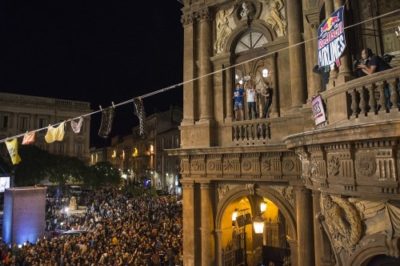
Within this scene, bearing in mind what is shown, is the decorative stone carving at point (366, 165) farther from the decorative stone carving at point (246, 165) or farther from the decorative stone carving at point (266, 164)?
the decorative stone carving at point (246, 165)

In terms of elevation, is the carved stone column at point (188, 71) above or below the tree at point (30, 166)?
above

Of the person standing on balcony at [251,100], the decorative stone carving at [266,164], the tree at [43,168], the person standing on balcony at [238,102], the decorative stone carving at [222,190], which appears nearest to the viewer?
the decorative stone carving at [266,164]

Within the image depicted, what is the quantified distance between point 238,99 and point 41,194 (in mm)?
19361

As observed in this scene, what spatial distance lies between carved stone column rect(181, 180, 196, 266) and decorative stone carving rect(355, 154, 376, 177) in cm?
901

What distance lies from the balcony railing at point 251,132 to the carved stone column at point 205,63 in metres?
1.49

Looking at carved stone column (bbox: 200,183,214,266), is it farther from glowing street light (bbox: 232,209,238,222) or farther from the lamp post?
the lamp post

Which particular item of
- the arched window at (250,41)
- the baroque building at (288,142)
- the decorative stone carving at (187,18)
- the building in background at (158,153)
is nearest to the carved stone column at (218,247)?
the baroque building at (288,142)

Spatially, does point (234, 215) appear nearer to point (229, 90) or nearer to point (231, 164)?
point (231, 164)

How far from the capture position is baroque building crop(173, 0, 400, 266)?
228 inches

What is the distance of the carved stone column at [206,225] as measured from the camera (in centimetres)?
1355

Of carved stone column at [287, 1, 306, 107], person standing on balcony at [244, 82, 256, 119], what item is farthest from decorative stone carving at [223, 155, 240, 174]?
carved stone column at [287, 1, 306, 107]

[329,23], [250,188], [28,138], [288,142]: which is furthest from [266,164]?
[28,138]

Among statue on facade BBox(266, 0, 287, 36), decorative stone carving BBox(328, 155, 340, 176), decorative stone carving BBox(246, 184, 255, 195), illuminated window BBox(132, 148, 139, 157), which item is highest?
statue on facade BBox(266, 0, 287, 36)

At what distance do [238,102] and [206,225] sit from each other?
5.17m
